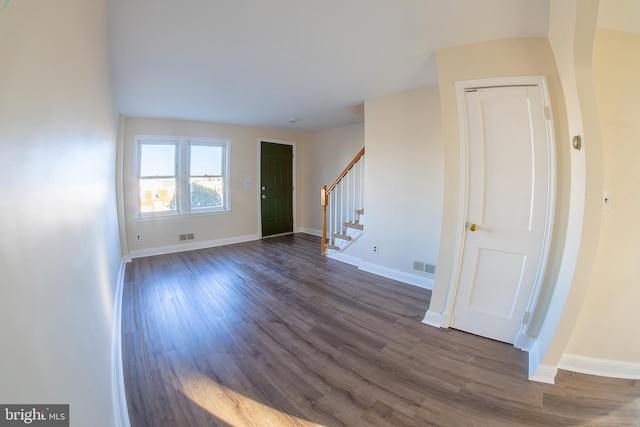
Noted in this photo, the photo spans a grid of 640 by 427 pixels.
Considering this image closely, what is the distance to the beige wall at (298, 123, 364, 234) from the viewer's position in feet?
16.9

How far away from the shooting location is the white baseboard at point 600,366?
1720mm

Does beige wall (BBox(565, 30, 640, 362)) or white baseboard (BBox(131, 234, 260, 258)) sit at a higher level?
beige wall (BBox(565, 30, 640, 362))

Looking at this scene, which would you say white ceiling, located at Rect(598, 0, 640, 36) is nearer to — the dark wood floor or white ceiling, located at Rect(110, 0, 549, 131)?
white ceiling, located at Rect(110, 0, 549, 131)

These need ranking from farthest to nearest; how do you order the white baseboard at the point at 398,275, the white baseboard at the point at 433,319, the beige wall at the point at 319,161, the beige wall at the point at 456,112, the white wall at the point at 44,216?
1. the beige wall at the point at 319,161
2. the white baseboard at the point at 398,275
3. the white baseboard at the point at 433,319
4. the beige wall at the point at 456,112
5. the white wall at the point at 44,216

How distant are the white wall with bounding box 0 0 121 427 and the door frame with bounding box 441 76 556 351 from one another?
8.01 feet

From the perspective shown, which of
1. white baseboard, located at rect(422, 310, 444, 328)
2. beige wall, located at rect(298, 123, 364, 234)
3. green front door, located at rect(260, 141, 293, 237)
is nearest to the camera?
white baseboard, located at rect(422, 310, 444, 328)

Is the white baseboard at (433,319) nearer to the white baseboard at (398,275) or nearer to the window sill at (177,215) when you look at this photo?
the white baseboard at (398,275)

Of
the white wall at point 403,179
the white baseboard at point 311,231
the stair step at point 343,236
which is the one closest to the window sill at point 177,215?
the white baseboard at point 311,231

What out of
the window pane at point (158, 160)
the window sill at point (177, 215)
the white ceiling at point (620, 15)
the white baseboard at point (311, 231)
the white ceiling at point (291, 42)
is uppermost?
the white ceiling at point (291, 42)

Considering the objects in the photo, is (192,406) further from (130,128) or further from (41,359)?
(130,128)

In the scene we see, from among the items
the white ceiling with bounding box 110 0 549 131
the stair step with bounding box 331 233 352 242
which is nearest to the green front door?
the stair step with bounding box 331 233 352 242

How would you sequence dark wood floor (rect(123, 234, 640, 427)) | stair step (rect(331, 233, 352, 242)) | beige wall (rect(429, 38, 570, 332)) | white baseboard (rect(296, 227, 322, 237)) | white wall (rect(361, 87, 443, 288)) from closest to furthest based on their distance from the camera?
dark wood floor (rect(123, 234, 640, 427)), beige wall (rect(429, 38, 570, 332)), white wall (rect(361, 87, 443, 288)), stair step (rect(331, 233, 352, 242)), white baseboard (rect(296, 227, 322, 237))

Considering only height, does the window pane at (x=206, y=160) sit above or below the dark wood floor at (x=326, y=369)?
above

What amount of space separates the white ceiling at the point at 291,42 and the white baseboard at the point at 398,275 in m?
2.42
